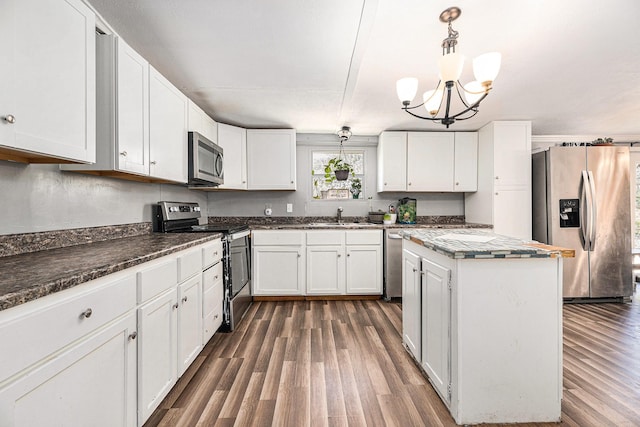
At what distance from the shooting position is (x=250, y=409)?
5.15 feet

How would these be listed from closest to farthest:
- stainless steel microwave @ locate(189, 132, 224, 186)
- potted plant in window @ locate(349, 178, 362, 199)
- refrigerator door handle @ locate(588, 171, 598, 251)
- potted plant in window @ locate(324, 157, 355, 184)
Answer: stainless steel microwave @ locate(189, 132, 224, 186)
refrigerator door handle @ locate(588, 171, 598, 251)
potted plant in window @ locate(324, 157, 355, 184)
potted plant in window @ locate(349, 178, 362, 199)

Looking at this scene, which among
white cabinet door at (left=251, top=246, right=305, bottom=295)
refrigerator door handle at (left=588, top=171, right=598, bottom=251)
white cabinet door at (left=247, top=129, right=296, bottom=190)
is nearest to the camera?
refrigerator door handle at (left=588, top=171, right=598, bottom=251)

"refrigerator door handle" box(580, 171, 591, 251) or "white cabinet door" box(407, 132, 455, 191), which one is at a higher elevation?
"white cabinet door" box(407, 132, 455, 191)

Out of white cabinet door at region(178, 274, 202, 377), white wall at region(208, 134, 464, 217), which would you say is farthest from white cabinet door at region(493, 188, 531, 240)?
white cabinet door at region(178, 274, 202, 377)

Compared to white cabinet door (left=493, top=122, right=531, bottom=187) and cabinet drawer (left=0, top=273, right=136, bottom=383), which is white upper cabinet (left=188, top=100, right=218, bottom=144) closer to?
cabinet drawer (left=0, top=273, right=136, bottom=383)

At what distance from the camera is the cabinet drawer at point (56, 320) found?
0.74 m

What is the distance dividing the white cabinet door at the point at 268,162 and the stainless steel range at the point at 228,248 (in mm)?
814

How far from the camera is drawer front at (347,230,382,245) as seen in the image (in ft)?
11.4

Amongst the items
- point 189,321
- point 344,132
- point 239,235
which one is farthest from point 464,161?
point 189,321

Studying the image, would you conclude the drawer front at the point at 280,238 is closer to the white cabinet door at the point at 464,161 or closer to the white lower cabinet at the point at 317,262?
the white lower cabinet at the point at 317,262

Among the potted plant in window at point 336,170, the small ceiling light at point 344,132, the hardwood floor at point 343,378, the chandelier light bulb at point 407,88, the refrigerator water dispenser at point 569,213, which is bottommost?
the hardwood floor at point 343,378

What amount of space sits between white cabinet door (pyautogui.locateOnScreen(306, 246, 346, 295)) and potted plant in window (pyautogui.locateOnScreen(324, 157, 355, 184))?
3.21 feet

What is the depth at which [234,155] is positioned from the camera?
3.56 meters

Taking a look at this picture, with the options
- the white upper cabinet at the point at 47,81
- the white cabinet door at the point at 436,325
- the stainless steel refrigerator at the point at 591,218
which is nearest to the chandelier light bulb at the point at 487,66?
the white cabinet door at the point at 436,325
